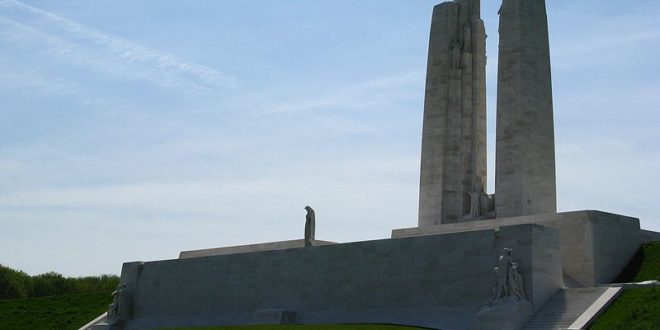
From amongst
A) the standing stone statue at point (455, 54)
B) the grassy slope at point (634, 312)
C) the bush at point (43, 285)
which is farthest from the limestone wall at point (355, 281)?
the bush at point (43, 285)

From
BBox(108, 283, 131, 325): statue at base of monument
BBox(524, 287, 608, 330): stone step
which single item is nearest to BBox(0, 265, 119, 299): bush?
BBox(108, 283, 131, 325): statue at base of monument

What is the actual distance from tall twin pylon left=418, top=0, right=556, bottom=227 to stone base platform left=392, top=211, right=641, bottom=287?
2447 millimetres

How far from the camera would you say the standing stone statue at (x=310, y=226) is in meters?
34.4

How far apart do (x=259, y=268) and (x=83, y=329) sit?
32.5 ft

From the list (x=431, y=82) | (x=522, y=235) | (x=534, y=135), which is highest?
(x=431, y=82)

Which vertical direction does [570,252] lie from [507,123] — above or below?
below

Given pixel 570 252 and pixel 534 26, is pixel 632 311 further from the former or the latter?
pixel 534 26

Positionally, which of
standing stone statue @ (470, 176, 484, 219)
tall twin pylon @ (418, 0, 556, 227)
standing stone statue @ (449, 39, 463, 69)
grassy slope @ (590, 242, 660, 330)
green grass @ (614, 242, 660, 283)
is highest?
standing stone statue @ (449, 39, 463, 69)

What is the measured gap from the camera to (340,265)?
103 feet

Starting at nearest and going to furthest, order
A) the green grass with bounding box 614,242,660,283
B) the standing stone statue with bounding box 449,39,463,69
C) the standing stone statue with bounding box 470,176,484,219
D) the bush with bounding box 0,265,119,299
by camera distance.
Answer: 1. the green grass with bounding box 614,242,660,283
2. the standing stone statue with bounding box 470,176,484,219
3. the standing stone statue with bounding box 449,39,463,69
4. the bush with bounding box 0,265,119,299

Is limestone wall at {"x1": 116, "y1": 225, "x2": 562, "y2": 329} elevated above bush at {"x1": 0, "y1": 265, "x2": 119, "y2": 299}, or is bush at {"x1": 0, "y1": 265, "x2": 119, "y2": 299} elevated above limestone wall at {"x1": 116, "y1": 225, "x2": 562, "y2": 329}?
bush at {"x1": 0, "y1": 265, "x2": 119, "y2": 299}

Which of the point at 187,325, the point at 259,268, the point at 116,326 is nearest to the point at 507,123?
the point at 259,268

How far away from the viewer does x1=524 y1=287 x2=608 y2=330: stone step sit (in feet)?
81.3

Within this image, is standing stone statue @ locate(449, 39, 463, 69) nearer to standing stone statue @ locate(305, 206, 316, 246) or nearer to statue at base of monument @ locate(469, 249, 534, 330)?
standing stone statue @ locate(305, 206, 316, 246)
